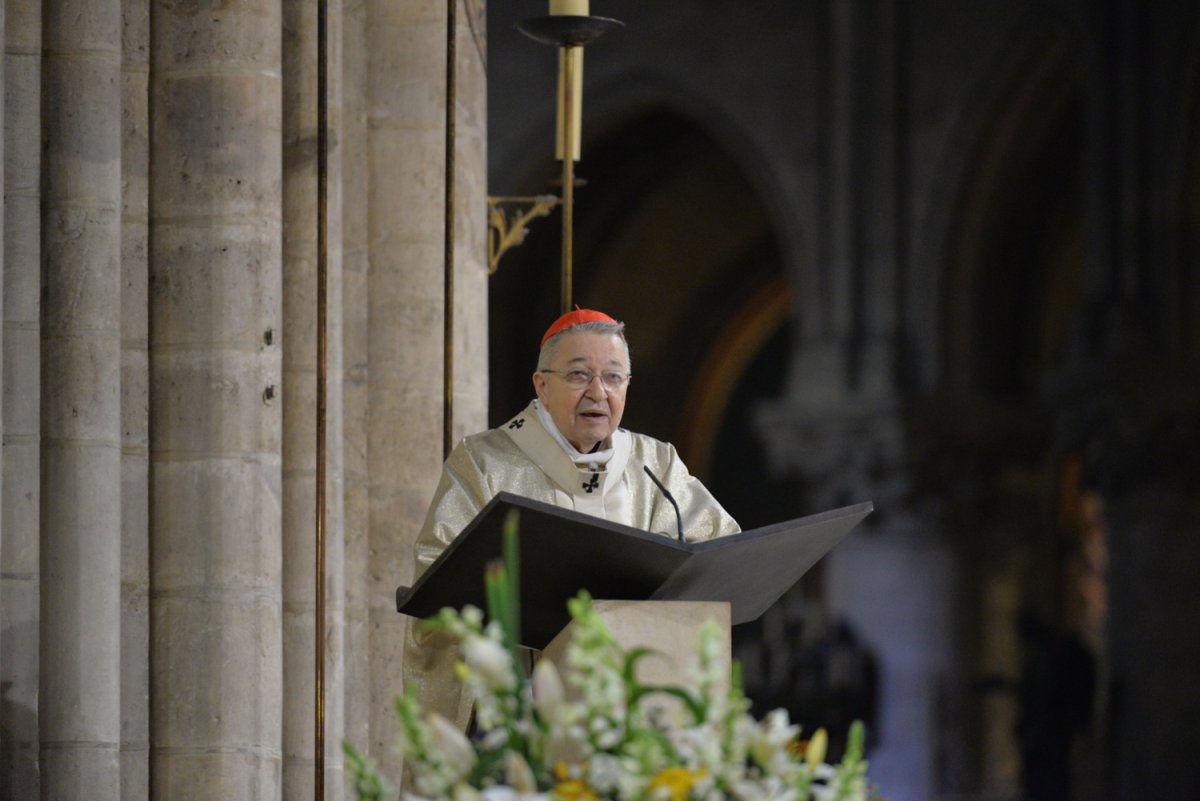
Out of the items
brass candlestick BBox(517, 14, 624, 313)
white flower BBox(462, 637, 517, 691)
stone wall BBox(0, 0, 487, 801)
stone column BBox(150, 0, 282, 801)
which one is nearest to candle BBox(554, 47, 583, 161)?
brass candlestick BBox(517, 14, 624, 313)

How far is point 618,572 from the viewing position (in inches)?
142

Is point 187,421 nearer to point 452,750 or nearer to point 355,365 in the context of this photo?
point 355,365

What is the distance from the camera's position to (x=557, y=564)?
3611mm

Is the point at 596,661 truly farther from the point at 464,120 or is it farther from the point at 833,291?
the point at 833,291

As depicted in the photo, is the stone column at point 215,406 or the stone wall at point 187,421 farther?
the stone column at point 215,406

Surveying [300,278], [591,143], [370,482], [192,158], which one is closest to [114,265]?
[192,158]

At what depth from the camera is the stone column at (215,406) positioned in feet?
17.0

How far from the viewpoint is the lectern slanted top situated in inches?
138

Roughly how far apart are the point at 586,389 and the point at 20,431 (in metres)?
1.29

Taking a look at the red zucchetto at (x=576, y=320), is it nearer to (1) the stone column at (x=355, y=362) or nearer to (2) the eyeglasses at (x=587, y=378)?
(2) the eyeglasses at (x=587, y=378)

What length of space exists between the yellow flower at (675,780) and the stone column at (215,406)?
9.26ft

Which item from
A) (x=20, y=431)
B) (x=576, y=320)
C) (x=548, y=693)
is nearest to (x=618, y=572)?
(x=576, y=320)

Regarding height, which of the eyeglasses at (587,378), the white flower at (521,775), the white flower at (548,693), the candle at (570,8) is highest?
the candle at (570,8)

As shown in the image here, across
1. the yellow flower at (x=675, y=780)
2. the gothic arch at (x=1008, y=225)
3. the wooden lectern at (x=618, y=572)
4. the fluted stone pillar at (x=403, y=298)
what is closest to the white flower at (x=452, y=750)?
the yellow flower at (x=675, y=780)
